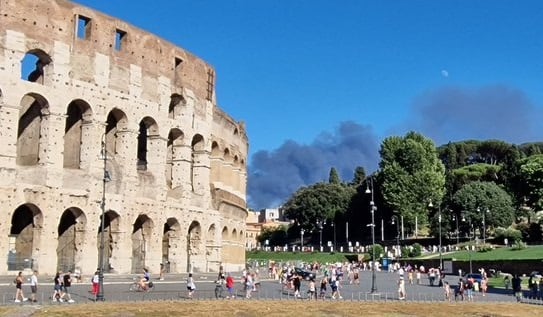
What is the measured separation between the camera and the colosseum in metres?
37.4

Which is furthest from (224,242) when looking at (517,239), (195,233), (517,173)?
(517,173)

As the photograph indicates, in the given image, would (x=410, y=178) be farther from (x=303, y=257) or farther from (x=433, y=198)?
(x=303, y=257)

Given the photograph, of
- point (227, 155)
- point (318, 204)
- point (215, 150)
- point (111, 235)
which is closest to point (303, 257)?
point (318, 204)

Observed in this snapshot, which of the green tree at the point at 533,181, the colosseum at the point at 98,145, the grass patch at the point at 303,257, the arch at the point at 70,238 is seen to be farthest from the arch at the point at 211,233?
the green tree at the point at 533,181

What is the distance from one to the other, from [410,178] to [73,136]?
54.4 metres

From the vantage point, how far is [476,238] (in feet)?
278

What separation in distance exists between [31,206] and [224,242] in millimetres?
23692

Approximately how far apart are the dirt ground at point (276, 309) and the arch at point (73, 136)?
18.6m

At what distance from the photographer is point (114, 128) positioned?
4488 centimetres

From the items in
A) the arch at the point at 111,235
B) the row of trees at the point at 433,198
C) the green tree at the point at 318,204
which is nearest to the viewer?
the arch at the point at 111,235

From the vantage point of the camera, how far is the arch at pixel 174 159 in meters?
48.5

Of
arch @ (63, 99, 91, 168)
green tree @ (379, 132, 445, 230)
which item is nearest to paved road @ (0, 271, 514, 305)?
arch @ (63, 99, 91, 168)

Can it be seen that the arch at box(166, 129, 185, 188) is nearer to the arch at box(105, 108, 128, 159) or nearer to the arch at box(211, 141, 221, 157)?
the arch at box(105, 108, 128, 159)

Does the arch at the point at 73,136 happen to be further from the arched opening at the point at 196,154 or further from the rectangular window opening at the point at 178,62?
the arched opening at the point at 196,154
